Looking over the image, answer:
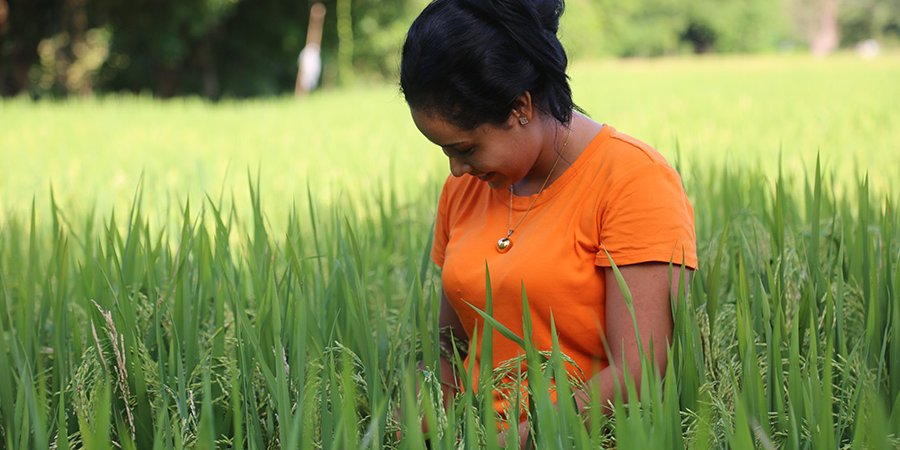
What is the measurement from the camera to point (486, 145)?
57.0 inches

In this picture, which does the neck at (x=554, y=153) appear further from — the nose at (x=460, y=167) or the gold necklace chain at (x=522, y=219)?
the nose at (x=460, y=167)

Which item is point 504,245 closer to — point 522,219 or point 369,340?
point 522,219

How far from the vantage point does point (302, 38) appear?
Answer: 72.5 feet

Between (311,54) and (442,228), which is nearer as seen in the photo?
(442,228)

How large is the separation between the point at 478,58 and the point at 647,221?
1.10 ft

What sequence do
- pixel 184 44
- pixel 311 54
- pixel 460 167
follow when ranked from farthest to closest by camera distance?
1. pixel 184 44
2. pixel 311 54
3. pixel 460 167

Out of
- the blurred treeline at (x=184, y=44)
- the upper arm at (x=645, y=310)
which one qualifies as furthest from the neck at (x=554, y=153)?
the blurred treeline at (x=184, y=44)

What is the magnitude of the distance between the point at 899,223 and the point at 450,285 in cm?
116

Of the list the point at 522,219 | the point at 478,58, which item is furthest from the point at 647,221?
the point at 478,58

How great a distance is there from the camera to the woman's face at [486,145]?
4.71 feet

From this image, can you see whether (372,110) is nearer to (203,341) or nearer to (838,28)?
(203,341)

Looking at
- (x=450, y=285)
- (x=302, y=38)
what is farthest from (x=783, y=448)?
(x=302, y=38)

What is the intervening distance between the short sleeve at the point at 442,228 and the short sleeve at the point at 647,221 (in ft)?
1.28

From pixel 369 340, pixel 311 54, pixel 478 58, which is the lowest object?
pixel 369 340
